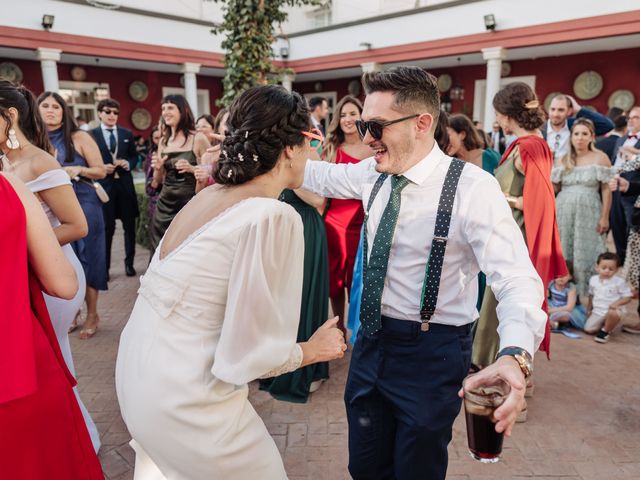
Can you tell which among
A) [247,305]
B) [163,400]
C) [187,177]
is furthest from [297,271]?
[187,177]

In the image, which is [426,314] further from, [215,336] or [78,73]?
[78,73]

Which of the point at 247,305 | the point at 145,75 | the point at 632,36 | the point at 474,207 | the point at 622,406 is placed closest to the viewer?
the point at 247,305

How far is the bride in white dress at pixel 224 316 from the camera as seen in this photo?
1.38 m

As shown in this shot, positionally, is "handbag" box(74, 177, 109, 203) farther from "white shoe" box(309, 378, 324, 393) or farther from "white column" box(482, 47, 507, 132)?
"white column" box(482, 47, 507, 132)

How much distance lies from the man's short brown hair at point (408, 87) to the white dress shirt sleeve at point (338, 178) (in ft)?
1.47

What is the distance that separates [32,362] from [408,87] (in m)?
1.60

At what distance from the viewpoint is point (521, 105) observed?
3.18 meters

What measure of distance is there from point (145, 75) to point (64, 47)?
4724 mm

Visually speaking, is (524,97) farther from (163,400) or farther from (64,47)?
(64,47)

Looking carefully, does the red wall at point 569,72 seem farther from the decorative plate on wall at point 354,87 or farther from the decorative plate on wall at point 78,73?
the decorative plate on wall at point 78,73

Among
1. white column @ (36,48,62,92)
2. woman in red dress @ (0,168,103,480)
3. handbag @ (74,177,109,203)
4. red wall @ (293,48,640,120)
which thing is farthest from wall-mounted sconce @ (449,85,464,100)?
woman in red dress @ (0,168,103,480)

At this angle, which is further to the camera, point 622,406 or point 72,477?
point 622,406

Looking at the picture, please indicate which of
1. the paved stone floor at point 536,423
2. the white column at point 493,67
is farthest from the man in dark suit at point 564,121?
the white column at point 493,67

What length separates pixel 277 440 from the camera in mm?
3047
